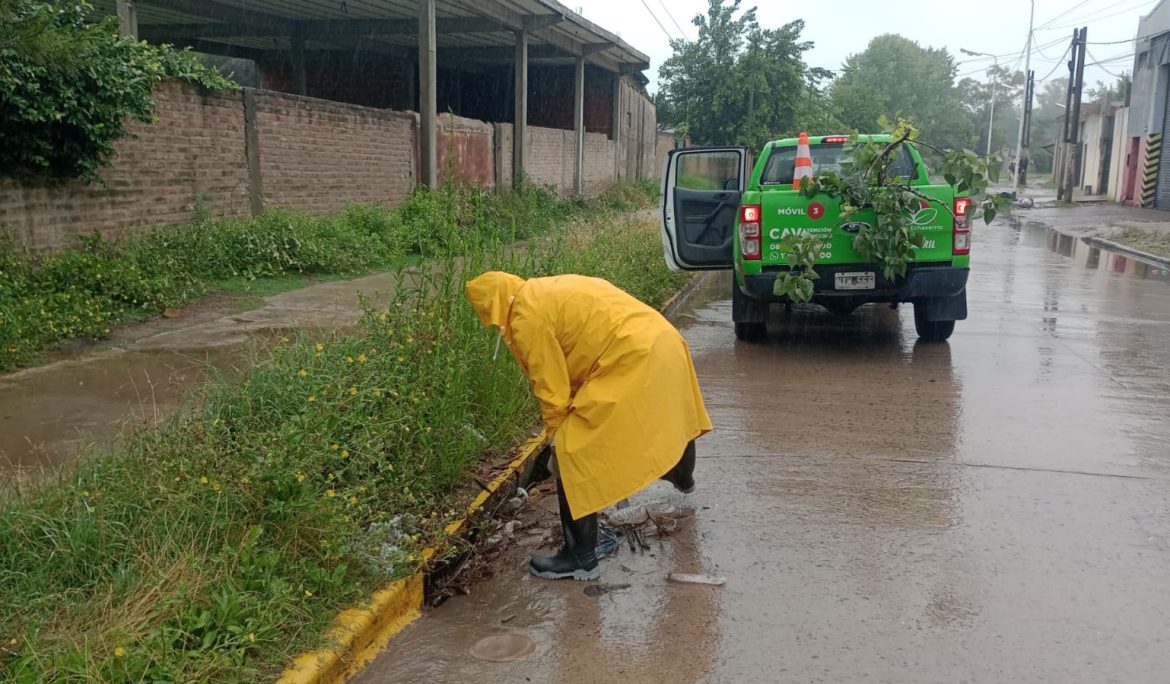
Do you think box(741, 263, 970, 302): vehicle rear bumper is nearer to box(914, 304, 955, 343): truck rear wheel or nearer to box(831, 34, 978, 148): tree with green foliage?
box(914, 304, 955, 343): truck rear wheel

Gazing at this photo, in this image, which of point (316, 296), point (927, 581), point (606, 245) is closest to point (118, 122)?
point (316, 296)

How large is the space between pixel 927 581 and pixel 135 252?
796 cm

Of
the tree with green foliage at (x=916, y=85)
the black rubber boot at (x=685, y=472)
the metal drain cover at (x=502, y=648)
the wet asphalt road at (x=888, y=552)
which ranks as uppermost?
the tree with green foliage at (x=916, y=85)

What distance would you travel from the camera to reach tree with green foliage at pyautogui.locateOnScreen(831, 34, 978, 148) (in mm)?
77000

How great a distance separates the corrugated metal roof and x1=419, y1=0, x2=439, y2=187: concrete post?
1.54m

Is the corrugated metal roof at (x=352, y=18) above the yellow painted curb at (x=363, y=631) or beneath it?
above

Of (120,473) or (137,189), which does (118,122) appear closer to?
(137,189)

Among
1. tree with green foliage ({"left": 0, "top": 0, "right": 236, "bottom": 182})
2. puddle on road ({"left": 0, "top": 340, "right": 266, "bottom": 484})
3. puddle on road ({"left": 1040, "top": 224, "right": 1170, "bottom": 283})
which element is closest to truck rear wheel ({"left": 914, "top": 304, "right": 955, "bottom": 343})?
puddle on road ({"left": 0, "top": 340, "right": 266, "bottom": 484})

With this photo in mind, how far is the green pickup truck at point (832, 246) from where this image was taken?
8.02 m

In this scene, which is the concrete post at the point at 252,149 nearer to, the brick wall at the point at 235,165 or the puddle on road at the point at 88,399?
the brick wall at the point at 235,165

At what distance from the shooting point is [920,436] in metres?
→ 6.09

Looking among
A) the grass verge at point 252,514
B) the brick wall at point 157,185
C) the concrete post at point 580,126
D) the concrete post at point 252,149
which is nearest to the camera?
the grass verge at point 252,514

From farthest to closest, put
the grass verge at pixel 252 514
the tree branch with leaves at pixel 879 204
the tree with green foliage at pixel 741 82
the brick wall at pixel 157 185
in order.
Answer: the tree with green foliage at pixel 741 82, the brick wall at pixel 157 185, the tree branch with leaves at pixel 879 204, the grass verge at pixel 252 514

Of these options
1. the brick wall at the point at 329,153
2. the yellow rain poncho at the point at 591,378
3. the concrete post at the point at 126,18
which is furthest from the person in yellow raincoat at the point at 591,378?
the concrete post at the point at 126,18
